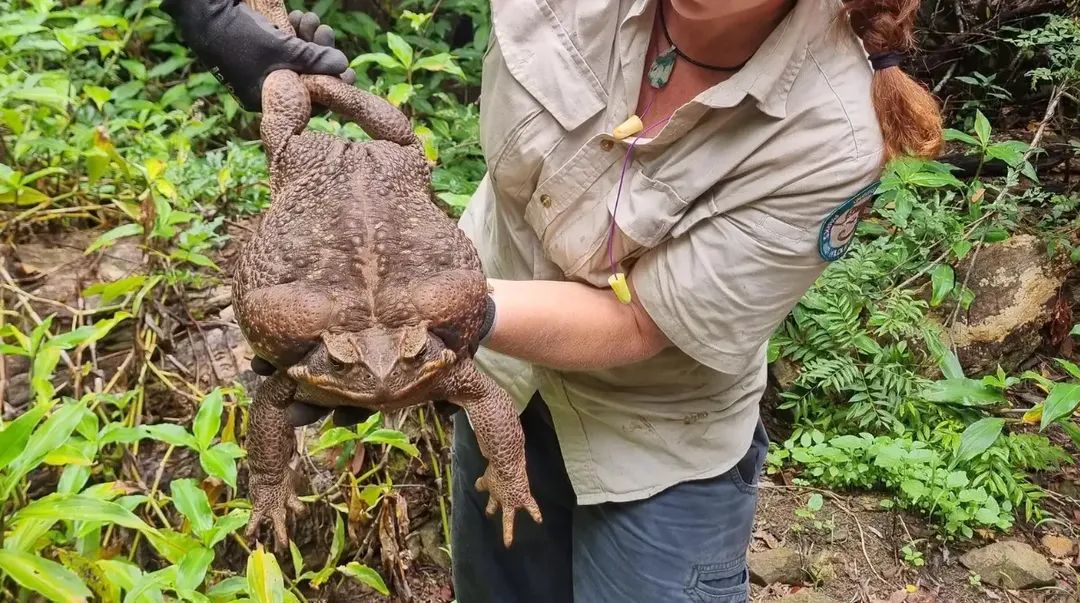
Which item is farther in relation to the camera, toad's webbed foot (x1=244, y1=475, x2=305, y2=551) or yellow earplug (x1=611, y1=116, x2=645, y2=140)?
toad's webbed foot (x1=244, y1=475, x2=305, y2=551)

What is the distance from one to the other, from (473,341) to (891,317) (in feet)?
10.0

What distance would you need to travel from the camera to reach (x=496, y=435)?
1806 mm

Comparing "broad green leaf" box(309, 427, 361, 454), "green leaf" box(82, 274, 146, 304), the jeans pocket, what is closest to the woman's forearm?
the jeans pocket

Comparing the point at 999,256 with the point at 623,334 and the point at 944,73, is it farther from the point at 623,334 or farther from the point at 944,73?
the point at 623,334

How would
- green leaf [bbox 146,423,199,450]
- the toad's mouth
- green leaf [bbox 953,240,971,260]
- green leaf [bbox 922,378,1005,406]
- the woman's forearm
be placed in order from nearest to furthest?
the toad's mouth
the woman's forearm
green leaf [bbox 146,423,199,450]
green leaf [bbox 922,378,1005,406]
green leaf [bbox 953,240,971,260]

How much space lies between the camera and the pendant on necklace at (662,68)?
174cm

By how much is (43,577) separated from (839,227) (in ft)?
6.06

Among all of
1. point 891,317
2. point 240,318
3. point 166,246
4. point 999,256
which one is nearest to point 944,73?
point 999,256

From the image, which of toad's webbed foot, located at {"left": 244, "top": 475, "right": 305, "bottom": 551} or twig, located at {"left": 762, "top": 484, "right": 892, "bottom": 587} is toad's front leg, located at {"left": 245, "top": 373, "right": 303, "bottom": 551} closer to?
toad's webbed foot, located at {"left": 244, "top": 475, "right": 305, "bottom": 551}

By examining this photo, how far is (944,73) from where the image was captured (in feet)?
18.5

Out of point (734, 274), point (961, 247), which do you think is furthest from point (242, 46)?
point (961, 247)

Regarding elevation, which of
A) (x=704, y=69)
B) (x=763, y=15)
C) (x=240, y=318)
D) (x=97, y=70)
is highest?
(x=763, y=15)

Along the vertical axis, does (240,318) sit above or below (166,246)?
above

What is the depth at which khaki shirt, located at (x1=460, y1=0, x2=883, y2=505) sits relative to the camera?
158 cm
